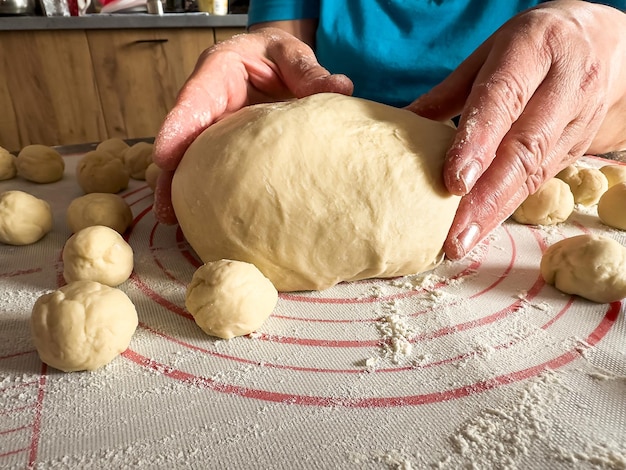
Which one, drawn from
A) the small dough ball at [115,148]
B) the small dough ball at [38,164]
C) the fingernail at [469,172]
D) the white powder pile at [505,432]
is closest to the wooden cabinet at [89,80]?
the small dough ball at [115,148]

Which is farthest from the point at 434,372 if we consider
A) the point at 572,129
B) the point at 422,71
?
the point at 422,71

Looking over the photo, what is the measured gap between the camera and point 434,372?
842mm

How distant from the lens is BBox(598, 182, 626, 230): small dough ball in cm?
128

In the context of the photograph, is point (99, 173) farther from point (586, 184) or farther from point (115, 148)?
point (586, 184)

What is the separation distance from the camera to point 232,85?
1304 mm

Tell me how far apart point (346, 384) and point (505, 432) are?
259 mm

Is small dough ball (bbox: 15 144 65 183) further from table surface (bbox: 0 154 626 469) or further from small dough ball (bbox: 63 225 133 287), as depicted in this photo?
small dough ball (bbox: 63 225 133 287)

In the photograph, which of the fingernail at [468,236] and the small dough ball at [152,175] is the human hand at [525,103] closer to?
the fingernail at [468,236]

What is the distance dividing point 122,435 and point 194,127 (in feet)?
Answer: 2.33

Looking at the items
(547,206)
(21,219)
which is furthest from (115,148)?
(547,206)

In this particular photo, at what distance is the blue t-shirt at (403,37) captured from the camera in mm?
1530

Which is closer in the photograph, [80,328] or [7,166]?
[80,328]

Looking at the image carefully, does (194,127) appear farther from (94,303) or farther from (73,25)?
(73,25)

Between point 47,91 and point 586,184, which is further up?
point 586,184
